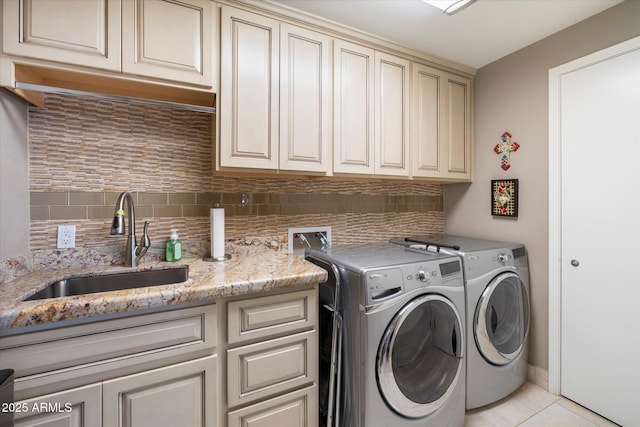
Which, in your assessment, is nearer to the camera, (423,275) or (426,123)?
(423,275)

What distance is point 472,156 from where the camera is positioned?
2.43 meters

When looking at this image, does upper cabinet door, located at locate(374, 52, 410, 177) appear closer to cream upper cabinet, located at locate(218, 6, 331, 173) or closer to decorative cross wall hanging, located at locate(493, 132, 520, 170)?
cream upper cabinet, located at locate(218, 6, 331, 173)

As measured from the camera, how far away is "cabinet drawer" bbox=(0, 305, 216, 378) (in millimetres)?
919

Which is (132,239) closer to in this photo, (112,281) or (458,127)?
(112,281)

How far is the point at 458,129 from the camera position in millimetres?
2324

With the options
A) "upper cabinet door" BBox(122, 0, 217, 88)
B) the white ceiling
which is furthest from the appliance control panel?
the white ceiling

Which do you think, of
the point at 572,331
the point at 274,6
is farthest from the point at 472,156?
the point at 274,6

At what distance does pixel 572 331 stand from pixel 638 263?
58 cm

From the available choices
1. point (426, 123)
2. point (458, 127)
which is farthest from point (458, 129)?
point (426, 123)

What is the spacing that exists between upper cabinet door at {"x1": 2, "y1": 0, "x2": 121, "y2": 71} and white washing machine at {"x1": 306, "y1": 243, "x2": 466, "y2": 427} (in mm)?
1467

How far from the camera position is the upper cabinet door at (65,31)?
1.14m

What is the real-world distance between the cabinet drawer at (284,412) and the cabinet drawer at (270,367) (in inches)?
1.6

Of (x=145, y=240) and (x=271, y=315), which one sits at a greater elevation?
(x=145, y=240)

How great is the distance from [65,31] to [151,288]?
1.14 m
